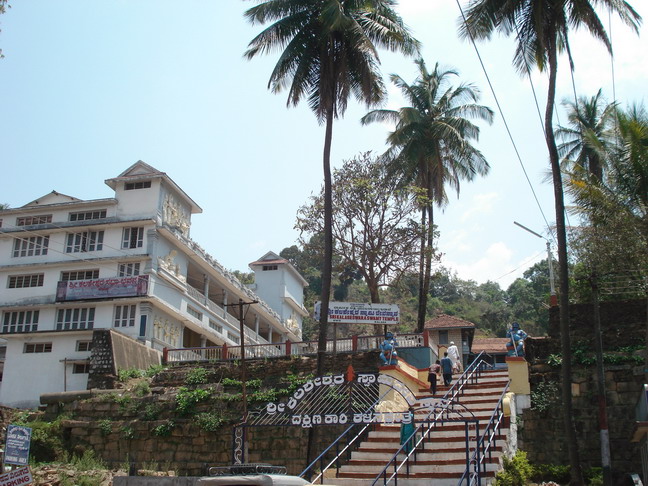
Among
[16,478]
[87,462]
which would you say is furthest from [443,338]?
[16,478]

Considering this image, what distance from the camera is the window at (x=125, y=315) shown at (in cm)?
3559

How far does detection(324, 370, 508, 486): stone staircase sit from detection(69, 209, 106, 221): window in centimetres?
2396

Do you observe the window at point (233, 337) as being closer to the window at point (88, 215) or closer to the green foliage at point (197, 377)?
the window at point (88, 215)

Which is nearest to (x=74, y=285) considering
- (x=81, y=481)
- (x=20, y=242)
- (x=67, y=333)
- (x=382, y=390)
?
(x=67, y=333)

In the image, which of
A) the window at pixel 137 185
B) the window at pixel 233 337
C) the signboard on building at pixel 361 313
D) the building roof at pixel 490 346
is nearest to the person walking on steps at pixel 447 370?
the signboard on building at pixel 361 313

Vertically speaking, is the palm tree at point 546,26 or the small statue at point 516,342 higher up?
the palm tree at point 546,26

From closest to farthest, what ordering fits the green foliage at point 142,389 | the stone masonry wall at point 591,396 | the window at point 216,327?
the stone masonry wall at point 591,396 → the green foliage at point 142,389 → the window at point 216,327

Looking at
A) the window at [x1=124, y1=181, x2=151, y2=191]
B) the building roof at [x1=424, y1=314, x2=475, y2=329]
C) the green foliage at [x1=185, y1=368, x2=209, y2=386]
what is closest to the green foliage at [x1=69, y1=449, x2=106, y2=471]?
the green foliage at [x1=185, y1=368, x2=209, y2=386]

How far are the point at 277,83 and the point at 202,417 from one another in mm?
12122

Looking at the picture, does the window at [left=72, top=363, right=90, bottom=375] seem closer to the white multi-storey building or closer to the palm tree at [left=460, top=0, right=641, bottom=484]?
the white multi-storey building

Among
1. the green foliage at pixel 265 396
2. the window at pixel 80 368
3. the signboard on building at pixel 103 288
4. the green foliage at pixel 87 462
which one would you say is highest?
the signboard on building at pixel 103 288

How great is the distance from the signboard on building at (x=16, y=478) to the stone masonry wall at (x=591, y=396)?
13520mm

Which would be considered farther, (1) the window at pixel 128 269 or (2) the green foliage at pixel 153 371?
(1) the window at pixel 128 269

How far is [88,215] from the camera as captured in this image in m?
38.9
